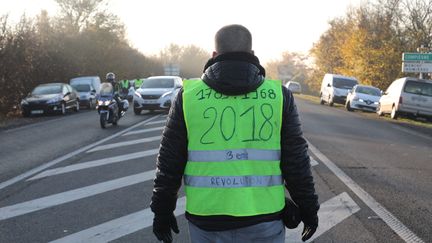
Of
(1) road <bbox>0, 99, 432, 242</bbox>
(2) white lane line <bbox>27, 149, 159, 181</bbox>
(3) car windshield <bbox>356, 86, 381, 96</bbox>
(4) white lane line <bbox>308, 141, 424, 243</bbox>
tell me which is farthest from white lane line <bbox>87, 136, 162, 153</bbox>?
(3) car windshield <bbox>356, 86, 381, 96</bbox>

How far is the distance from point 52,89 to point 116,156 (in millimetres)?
15924

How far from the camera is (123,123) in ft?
65.8

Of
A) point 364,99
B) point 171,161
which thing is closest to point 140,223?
point 171,161

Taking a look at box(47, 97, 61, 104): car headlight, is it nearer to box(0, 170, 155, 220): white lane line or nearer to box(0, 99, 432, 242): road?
box(0, 99, 432, 242): road

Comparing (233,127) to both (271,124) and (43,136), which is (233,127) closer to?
(271,124)

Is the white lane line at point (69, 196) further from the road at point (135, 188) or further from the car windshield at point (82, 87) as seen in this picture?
the car windshield at point (82, 87)

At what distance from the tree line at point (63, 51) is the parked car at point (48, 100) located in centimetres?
89

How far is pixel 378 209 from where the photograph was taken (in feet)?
22.6

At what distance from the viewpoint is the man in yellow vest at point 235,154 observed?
2.66 metres

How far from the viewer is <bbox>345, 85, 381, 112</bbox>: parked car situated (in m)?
29.2

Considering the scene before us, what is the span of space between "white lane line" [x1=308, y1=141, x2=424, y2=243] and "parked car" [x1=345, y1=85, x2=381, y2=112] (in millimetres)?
19547

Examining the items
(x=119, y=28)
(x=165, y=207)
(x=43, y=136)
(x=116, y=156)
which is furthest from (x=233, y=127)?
(x=119, y=28)

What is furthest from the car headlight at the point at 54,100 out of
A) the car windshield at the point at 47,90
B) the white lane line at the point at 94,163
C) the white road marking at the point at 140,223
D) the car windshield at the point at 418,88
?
the white road marking at the point at 140,223

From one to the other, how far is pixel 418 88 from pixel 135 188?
17908 millimetres
